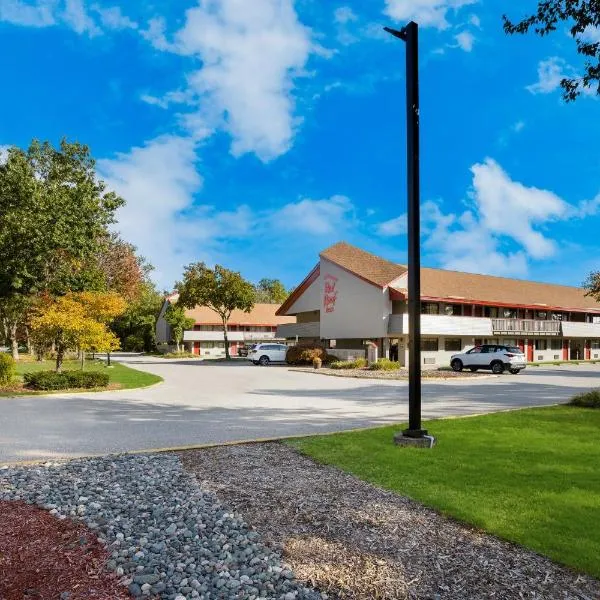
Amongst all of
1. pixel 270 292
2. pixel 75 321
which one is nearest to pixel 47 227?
pixel 75 321

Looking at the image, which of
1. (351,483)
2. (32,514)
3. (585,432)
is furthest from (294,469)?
(585,432)

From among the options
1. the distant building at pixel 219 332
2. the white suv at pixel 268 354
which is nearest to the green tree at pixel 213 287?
the white suv at pixel 268 354

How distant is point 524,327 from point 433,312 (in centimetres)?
968

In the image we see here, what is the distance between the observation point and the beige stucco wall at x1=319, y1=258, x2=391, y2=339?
120ft

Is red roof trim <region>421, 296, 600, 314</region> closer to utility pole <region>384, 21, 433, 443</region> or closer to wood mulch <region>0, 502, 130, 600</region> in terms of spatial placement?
utility pole <region>384, 21, 433, 443</region>

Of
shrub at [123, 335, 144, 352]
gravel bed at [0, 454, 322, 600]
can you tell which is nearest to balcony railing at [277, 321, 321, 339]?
shrub at [123, 335, 144, 352]

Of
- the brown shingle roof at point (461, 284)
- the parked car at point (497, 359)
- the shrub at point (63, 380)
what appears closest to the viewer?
the shrub at point (63, 380)

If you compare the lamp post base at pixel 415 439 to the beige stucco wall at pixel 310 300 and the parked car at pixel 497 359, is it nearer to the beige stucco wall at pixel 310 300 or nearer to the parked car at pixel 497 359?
the parked car at pixel 497 359

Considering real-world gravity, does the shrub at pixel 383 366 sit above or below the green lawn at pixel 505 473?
above

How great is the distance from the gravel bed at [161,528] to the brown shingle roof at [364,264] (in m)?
31.0

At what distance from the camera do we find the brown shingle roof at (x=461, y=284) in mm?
38312

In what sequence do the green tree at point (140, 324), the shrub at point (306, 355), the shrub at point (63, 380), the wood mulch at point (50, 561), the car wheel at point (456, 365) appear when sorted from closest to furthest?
the wood mulch at point (50, 561)
the shrub at point (63, 380)
the car wheel at point (456, 365)
the shrub at point (306, 355)
the green tree at point (140, 324)

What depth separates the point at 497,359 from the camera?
1208 inches

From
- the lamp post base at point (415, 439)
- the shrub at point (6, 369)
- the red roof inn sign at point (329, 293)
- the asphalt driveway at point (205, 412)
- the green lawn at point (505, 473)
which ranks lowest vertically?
the asphalt driveway at point (205, 412)
